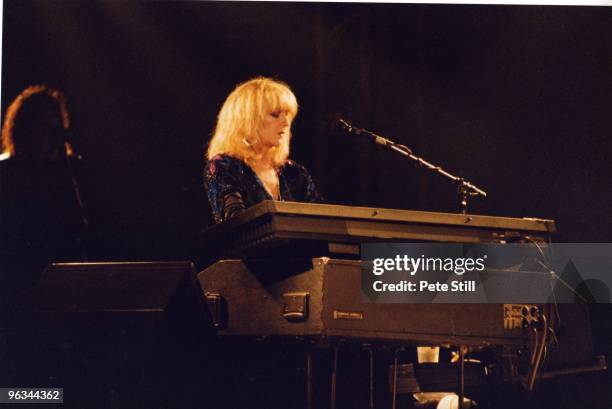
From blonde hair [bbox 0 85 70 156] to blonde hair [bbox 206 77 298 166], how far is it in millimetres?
518

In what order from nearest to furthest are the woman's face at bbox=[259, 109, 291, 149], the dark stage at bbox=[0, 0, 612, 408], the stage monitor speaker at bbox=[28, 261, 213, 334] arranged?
the stage monitor speaker at bbox=[28, 261, 213, 334] → the woman's face at bbox=[259, 109, 291, 149] → the dark stage at bbox=[0, 0, 612, 408]

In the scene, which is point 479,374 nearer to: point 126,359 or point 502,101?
point 126,359

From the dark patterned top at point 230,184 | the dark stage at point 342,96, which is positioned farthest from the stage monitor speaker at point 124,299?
the dark stage at point 342,96

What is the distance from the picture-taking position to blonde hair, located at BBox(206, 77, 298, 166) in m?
2.42

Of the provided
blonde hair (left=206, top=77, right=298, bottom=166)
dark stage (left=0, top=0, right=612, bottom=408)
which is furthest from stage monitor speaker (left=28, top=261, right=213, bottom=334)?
dark stage (left=0, top=0, right=612, bottom=408)

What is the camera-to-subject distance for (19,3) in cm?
260

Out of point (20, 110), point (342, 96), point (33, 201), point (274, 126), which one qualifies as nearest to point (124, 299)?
point (33, 201)

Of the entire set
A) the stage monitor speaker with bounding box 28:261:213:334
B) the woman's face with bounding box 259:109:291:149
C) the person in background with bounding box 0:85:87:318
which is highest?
the woman's face with bounding box 259:109:291:149

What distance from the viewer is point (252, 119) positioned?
2.44m

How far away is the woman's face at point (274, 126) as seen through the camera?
7.89 feet

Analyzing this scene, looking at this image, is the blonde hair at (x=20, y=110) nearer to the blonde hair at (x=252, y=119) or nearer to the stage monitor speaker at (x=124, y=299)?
the blonde hair at (x=252, y=119)

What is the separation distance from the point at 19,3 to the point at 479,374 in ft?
6.13

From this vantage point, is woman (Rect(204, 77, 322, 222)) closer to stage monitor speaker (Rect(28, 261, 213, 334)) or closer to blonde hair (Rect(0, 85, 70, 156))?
stage monitor speaker (Rect(28, 261, 213, 334))

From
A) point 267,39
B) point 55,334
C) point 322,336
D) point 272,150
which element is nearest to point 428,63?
point 267,39
